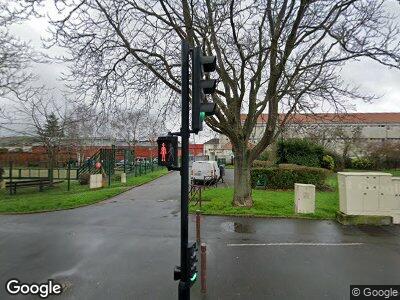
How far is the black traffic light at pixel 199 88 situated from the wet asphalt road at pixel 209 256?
292cm

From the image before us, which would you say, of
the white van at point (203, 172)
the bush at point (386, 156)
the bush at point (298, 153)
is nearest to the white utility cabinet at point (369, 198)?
the white van at point (203, 172)

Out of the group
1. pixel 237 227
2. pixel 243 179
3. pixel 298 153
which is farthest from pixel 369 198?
pixel 298 153

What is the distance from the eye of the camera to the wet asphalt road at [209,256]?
5.77 metres

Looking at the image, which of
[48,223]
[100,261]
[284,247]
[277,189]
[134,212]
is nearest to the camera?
[100,261]

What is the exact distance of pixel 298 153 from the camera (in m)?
25.9

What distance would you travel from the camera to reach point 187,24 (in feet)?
39.4

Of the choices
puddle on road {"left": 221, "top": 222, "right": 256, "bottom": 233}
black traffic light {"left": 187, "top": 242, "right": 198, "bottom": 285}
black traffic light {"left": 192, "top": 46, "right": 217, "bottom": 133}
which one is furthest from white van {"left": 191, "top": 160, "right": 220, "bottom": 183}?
black traffic light {"left": 187, "top": 242, "right": 198, "bottom": 285}

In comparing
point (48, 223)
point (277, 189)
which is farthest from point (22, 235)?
point (277, 189)

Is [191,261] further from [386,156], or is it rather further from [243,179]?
[386,156]

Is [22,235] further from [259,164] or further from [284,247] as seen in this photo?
[259,164]

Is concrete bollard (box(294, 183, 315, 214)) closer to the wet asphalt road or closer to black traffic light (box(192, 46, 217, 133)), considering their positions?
the wet asphalt road

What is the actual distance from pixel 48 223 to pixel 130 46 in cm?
668

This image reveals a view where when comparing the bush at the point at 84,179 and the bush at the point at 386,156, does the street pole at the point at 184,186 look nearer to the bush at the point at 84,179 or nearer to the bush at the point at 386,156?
the bush at the point at 84,179

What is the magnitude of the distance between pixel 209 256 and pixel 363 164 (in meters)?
37.2
